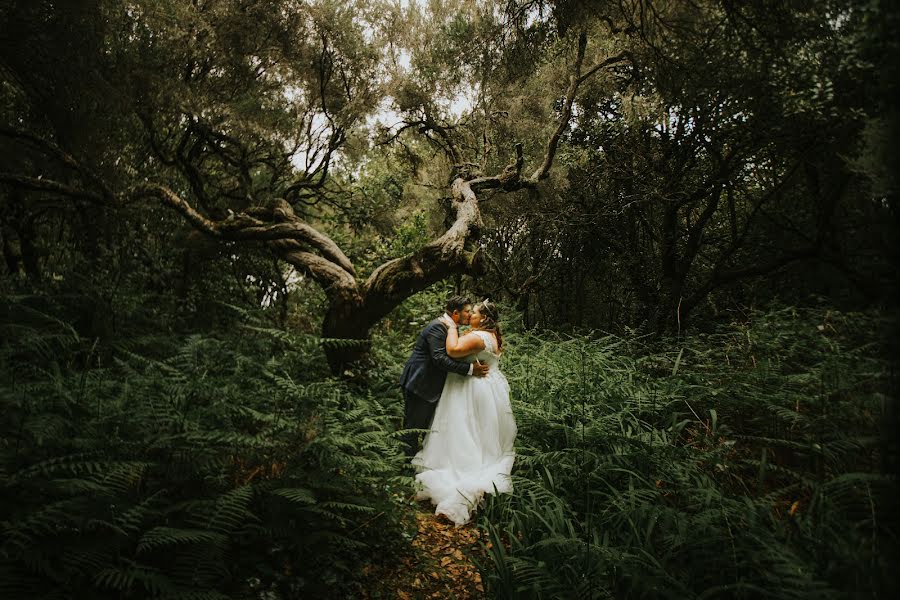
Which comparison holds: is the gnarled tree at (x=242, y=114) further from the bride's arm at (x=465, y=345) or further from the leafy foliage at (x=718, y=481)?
the leafy foliage at (x=718, y=481)

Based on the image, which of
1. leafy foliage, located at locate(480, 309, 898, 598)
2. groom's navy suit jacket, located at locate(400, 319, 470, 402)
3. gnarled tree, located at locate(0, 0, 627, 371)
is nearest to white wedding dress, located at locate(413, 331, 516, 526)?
groom's navy suit jacket, located at locate(400, 319, 470, 402)

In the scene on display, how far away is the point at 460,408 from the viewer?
4.79 m

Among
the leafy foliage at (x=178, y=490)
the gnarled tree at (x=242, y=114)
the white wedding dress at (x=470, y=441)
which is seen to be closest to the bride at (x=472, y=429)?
the white wedding dress at (x=470, y=441)

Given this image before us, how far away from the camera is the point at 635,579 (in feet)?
8.05

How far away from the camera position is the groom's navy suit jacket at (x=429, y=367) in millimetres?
4906

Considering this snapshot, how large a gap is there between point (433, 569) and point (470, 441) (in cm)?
153

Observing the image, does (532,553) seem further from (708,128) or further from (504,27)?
(708,128)

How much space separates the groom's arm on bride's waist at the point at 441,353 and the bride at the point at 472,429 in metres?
0.08

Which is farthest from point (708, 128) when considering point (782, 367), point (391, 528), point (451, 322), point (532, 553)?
point (391, 528)

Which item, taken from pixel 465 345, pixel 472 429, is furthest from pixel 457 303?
pixel 472 429

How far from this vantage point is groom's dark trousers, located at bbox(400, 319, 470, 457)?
4.95 metres

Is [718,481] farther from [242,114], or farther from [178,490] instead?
[242,114]

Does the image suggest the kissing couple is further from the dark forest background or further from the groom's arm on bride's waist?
the dark forest background

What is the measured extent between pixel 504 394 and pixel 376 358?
7.70 feet
